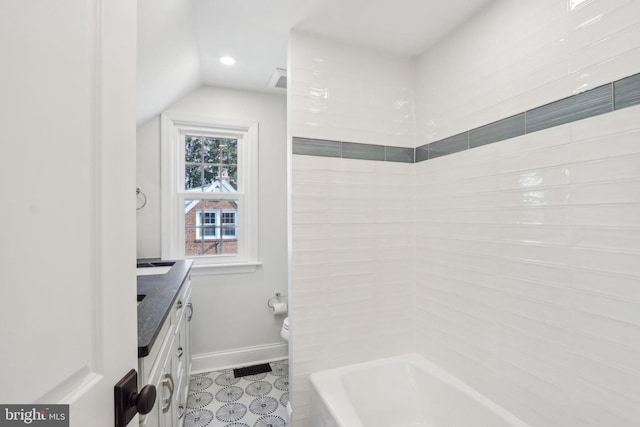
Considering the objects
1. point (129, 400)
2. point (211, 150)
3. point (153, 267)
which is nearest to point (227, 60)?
point (211, 150)

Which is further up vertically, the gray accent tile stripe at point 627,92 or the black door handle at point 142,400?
the gray accent tile stripe at point 627,92

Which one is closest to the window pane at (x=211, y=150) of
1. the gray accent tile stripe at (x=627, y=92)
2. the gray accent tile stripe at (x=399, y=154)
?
the gray accent tile stripe at (x=399, y=154)

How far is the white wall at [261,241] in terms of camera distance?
8.22 feet

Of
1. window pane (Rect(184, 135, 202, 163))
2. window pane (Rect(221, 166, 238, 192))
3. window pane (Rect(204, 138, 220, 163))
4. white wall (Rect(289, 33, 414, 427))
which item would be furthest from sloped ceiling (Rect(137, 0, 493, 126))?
window pane (Rect(221, 166, 238, 192))

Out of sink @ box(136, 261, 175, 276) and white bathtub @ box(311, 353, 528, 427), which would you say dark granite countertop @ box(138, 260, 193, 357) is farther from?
white bathtub @ box(311, 353, 528, 427)

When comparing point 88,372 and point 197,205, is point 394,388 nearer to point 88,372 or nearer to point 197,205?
point 88,372

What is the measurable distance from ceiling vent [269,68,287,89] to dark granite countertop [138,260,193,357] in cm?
170

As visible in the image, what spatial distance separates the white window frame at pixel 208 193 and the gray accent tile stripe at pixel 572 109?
216 cm

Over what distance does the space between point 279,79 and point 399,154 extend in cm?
124

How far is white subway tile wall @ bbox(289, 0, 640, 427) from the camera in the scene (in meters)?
1.04

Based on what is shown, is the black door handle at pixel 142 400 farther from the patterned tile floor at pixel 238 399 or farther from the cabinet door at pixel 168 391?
the patterned tile floor at pixel 238 399

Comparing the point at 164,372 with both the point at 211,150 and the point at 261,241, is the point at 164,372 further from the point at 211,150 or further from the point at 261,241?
the point at 211,150

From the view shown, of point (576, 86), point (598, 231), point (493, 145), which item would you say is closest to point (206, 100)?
point (493, 145)

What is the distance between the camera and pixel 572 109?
1.15 meters
